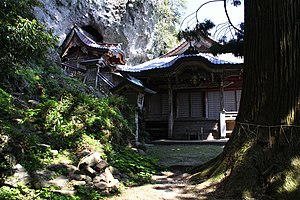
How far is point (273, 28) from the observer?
404 cm

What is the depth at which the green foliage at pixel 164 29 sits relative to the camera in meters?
29.1

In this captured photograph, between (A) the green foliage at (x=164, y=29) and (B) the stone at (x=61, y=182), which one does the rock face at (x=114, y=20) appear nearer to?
(A) the green foliage at (x=164, y=29)

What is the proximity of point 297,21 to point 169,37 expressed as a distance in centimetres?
2749

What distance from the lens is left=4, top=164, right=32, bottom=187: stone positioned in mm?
3507

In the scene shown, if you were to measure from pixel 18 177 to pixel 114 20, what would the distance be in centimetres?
2170

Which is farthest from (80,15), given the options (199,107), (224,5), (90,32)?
(224,5)

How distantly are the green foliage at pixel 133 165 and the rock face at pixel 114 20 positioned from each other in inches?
644

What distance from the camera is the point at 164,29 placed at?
101 ft

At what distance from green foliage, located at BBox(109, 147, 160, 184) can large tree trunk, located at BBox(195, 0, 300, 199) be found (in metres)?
1.62

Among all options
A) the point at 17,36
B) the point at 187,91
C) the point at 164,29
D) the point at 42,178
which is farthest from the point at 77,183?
the point at 164,29

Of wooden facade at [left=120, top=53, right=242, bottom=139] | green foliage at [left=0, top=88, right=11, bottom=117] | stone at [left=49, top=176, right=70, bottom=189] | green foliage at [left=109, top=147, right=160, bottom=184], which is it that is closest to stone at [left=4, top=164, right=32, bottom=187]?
stone at [left=49, top=176, right=70, bottom=189]

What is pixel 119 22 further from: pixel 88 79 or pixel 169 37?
pixel 88 79

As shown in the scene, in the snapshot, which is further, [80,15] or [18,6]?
[80,15]

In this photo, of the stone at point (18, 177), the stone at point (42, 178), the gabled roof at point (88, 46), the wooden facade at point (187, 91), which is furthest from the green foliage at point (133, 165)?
the gabled roof at point (88, 46)
